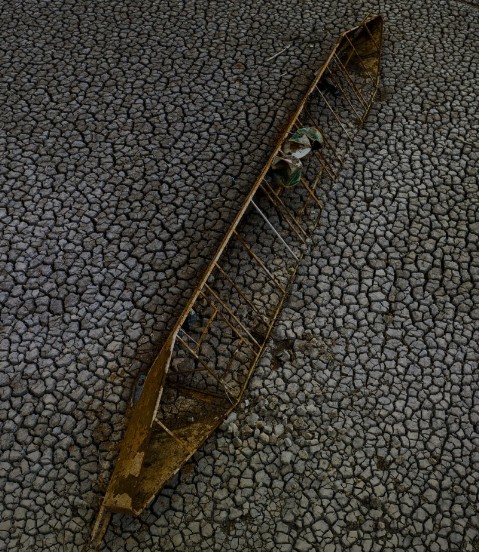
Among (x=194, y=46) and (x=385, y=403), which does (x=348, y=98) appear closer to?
(x=194, y=46)

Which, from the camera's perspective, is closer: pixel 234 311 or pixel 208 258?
pixel 234 311

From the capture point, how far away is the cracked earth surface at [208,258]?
178 inches

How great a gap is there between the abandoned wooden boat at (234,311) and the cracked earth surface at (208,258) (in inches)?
6.5

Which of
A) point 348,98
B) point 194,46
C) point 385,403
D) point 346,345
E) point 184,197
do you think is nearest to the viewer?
point 385,403

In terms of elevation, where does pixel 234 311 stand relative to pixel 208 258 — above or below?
below

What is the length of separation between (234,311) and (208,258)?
24.7 inches

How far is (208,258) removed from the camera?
5.95 metres

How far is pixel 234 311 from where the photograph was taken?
563 centimetres

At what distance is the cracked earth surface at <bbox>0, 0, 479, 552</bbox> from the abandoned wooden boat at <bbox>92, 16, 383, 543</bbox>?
0.16 m

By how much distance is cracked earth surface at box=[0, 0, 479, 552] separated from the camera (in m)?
4.53

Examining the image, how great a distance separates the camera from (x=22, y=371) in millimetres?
5258

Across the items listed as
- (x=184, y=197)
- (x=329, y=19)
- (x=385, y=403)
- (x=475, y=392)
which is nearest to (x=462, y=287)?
(x=475, y=392)

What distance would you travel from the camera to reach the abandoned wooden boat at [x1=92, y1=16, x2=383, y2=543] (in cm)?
459

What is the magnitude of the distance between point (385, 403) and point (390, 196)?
2.42m
